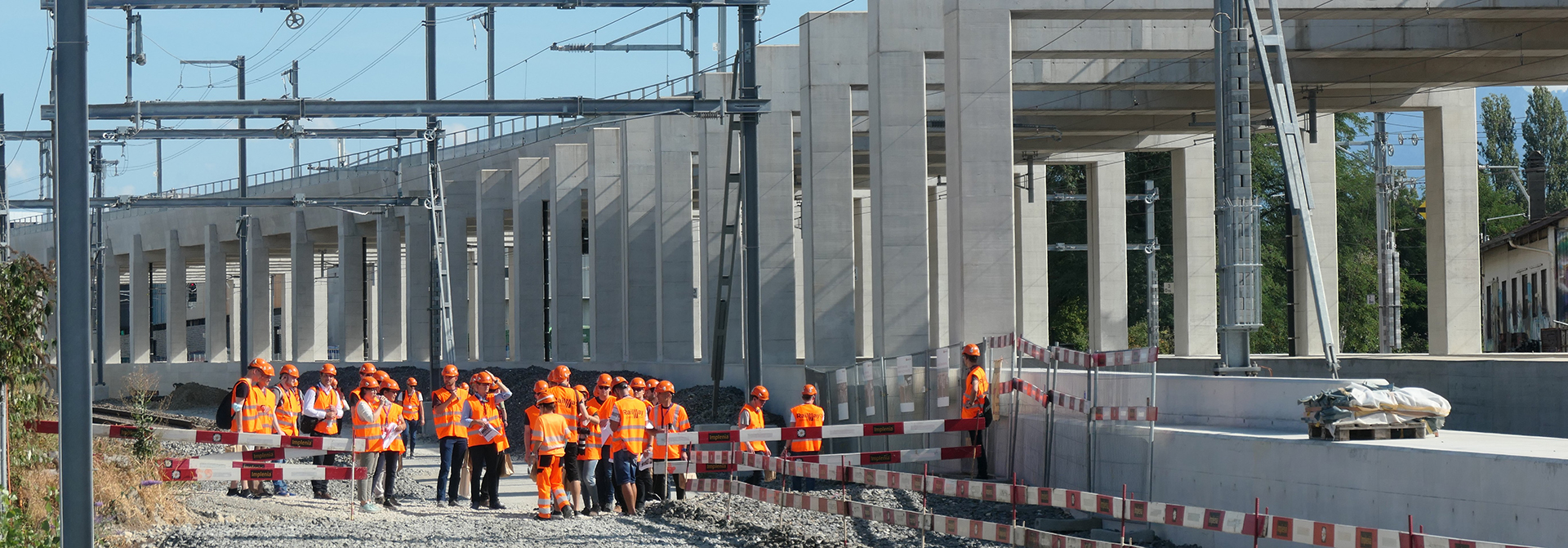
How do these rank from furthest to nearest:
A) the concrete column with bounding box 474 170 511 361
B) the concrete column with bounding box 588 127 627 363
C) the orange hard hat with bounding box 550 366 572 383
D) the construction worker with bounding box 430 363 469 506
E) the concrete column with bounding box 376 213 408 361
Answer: the concrete column with bounding box 376 213 408 361 < the concrete column with bounding box 474 170 511 361 < the concrete column with bounding box 588 127 627 363 < the construction worker with bounding box 430 363 469 506 < the orange hard hat with bounding box 550 366 572 383

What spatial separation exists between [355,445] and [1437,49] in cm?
2298

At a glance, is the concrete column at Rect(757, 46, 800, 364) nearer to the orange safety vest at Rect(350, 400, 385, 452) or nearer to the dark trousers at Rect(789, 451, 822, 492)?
the dark trousers at Rect(789, 451, 822, 492)

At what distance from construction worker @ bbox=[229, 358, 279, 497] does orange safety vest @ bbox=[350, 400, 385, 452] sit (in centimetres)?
142

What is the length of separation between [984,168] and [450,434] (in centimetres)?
1240

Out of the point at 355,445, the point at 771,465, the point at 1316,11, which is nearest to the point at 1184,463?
the point at 771,465

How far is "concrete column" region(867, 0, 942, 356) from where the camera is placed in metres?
29.7

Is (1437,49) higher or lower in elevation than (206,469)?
higher

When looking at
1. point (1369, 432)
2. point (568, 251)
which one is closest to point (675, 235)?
point (568, 251)

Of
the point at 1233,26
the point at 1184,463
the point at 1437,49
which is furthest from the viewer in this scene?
the point at 1437,49

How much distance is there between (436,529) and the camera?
48.0ft

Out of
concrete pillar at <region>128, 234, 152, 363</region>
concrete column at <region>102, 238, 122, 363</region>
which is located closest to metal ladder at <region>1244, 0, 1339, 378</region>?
concrete pillar at <region>128, 234, 152, 363</region>

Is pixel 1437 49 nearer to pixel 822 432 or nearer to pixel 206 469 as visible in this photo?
pixel 822 432

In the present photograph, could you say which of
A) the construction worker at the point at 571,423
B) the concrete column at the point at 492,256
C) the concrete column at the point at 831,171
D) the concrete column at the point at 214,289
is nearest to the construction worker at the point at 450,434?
the construction worker at the point at 571,423

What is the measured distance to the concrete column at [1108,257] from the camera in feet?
141
